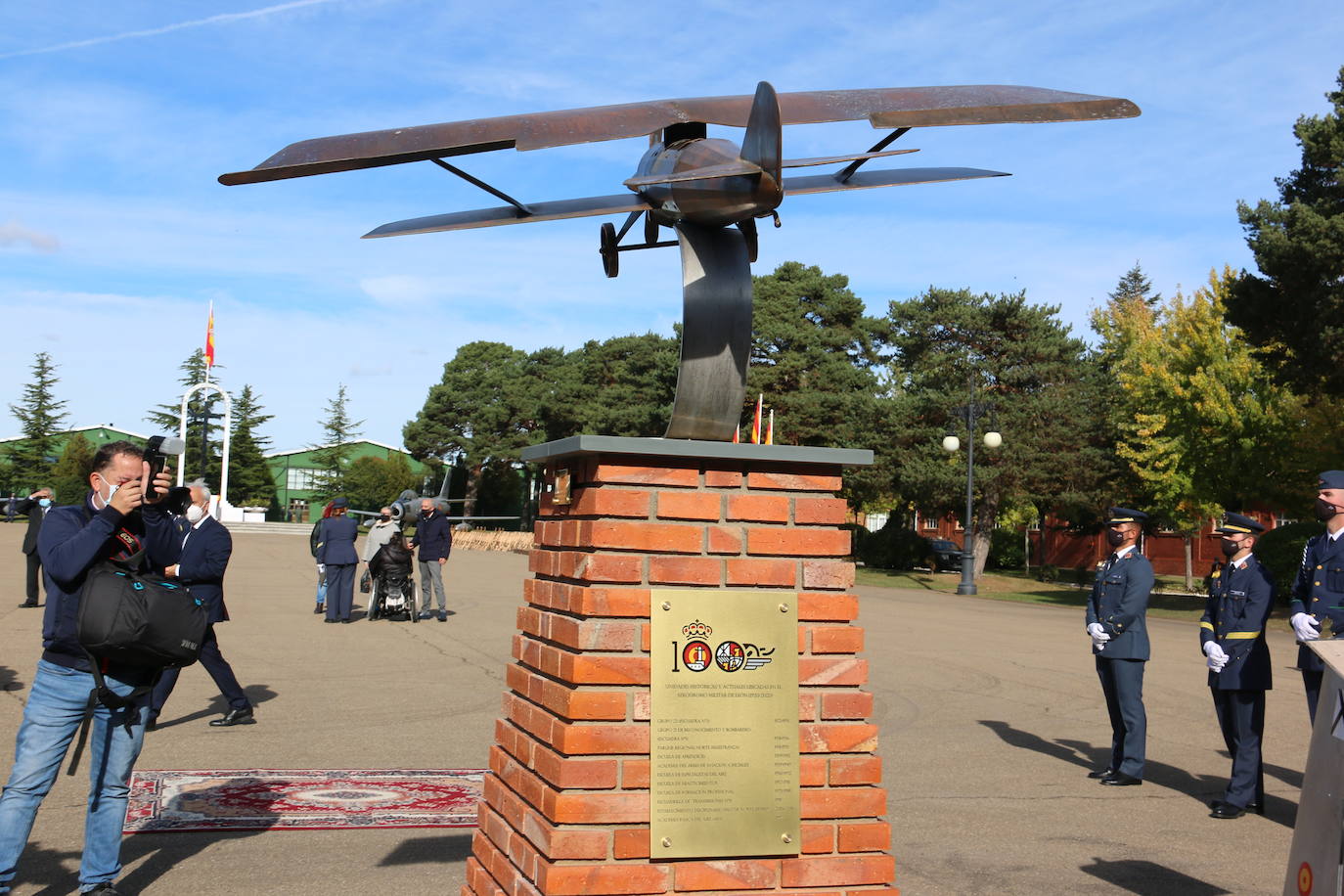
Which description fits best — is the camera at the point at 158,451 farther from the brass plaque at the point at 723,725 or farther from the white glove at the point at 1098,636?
the white glove at the point at 1098,636

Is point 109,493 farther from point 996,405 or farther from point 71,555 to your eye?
point 996,405

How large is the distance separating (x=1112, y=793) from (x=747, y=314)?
542cm

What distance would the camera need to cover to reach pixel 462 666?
42.5ft

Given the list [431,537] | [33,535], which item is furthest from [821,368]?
[33,535]

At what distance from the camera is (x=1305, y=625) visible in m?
6.82

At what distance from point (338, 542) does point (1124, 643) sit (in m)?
12.2

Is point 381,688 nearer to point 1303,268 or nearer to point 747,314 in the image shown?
point 747,314

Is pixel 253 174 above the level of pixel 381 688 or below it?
above

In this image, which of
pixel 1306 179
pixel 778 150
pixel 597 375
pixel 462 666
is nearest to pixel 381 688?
pixel 462 666

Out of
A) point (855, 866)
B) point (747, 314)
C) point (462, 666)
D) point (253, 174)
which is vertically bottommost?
point (462, 666)

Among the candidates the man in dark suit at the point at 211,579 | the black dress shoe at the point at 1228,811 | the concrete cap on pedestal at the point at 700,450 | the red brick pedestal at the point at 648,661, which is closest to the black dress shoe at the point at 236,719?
the man in dark suit at the point at 211,579

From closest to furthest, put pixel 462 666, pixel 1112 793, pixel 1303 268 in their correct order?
pixel 1112 793 → pixel 462 666 → pixel 1303 268

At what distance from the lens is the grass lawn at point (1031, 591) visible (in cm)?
2567

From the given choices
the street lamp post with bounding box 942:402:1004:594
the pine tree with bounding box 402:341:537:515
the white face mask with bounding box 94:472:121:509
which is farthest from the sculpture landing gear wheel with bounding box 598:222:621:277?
the pine tree with bounding box 402:341:537:515
